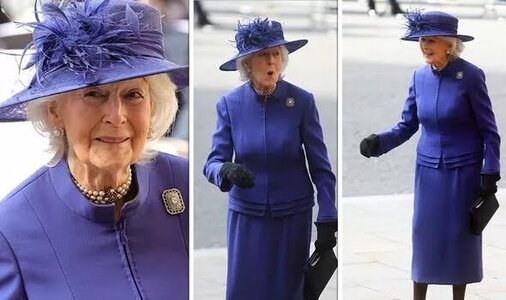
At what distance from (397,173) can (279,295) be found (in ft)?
2.24

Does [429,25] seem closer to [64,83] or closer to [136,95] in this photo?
[136,95]

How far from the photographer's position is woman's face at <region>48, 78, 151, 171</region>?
3.01m

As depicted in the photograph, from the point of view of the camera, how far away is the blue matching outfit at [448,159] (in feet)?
12.2

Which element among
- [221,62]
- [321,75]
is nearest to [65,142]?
[221,62]

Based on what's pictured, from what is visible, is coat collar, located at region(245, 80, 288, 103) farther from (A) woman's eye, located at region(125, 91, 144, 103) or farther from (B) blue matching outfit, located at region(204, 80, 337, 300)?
(A) woman's eye, located at region(125, 91, 144, 103)

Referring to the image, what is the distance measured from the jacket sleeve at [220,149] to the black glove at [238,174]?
17mm

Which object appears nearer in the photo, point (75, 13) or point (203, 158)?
point (75, 13)

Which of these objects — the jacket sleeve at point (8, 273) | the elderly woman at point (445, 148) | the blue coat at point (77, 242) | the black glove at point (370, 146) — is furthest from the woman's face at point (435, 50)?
the jacket sleeve at point (8, 273)

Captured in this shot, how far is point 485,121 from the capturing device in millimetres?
3754

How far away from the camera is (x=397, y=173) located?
372 cm

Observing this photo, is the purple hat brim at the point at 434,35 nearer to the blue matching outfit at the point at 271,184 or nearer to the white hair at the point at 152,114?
the blue matching outfit at the point at 271,184

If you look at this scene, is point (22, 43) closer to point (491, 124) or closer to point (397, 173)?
point (397, 173)

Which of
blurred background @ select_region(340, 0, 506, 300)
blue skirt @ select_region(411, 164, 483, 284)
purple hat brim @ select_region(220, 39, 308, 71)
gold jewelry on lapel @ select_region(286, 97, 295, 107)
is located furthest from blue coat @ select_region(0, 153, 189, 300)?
blue skirt @ select_region(411, 164, 483, 284)

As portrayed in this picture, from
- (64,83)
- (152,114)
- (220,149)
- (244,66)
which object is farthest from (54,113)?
(244,66)
